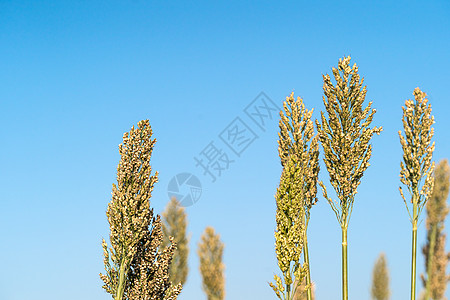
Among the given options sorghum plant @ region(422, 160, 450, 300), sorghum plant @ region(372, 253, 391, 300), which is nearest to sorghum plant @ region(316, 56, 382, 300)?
sorghum plant @ region(422, 160, 450, 300)

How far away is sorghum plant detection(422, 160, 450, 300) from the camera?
28.0 m

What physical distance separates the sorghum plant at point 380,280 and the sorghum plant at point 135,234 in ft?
74.5

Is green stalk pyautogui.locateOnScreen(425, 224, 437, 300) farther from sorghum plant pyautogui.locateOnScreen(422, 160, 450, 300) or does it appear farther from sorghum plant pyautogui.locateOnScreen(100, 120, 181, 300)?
sorghum plant pyautogui.locateOnScreen(100, 120, 181, 300)

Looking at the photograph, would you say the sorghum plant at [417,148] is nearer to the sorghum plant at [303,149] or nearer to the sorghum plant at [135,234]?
the sorghum plant at [303,149]

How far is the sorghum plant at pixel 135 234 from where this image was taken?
73.5 ft

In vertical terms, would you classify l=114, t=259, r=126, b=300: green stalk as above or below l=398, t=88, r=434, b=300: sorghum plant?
below

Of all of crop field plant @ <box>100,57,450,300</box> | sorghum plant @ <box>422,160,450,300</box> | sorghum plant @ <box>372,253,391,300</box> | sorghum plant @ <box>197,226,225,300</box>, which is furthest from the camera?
sorghum plant @ <box>372,253,391,300</box>

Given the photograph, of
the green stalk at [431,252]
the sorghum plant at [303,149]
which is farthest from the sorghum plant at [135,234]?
the green stalk at [431,252]

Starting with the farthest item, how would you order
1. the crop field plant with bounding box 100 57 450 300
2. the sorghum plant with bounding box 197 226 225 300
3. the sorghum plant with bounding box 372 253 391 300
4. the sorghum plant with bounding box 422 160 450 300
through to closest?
the sorghum plant with bounding box 372 253 391 300
the sorghum plant with bounding box 197 226 225 300
the sorghum plant with bounding box 422 160 450 300
the crop field plant with bounding box 100 57 450 300

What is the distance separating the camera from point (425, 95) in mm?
23750

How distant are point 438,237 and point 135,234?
60.8 feet

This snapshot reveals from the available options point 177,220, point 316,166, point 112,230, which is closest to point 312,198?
point 316,166

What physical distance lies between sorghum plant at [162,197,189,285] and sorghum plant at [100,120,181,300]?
10.4m

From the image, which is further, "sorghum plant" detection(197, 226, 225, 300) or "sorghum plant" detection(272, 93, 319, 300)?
"sorghum plant" detection(197, 226, 225, 300)
